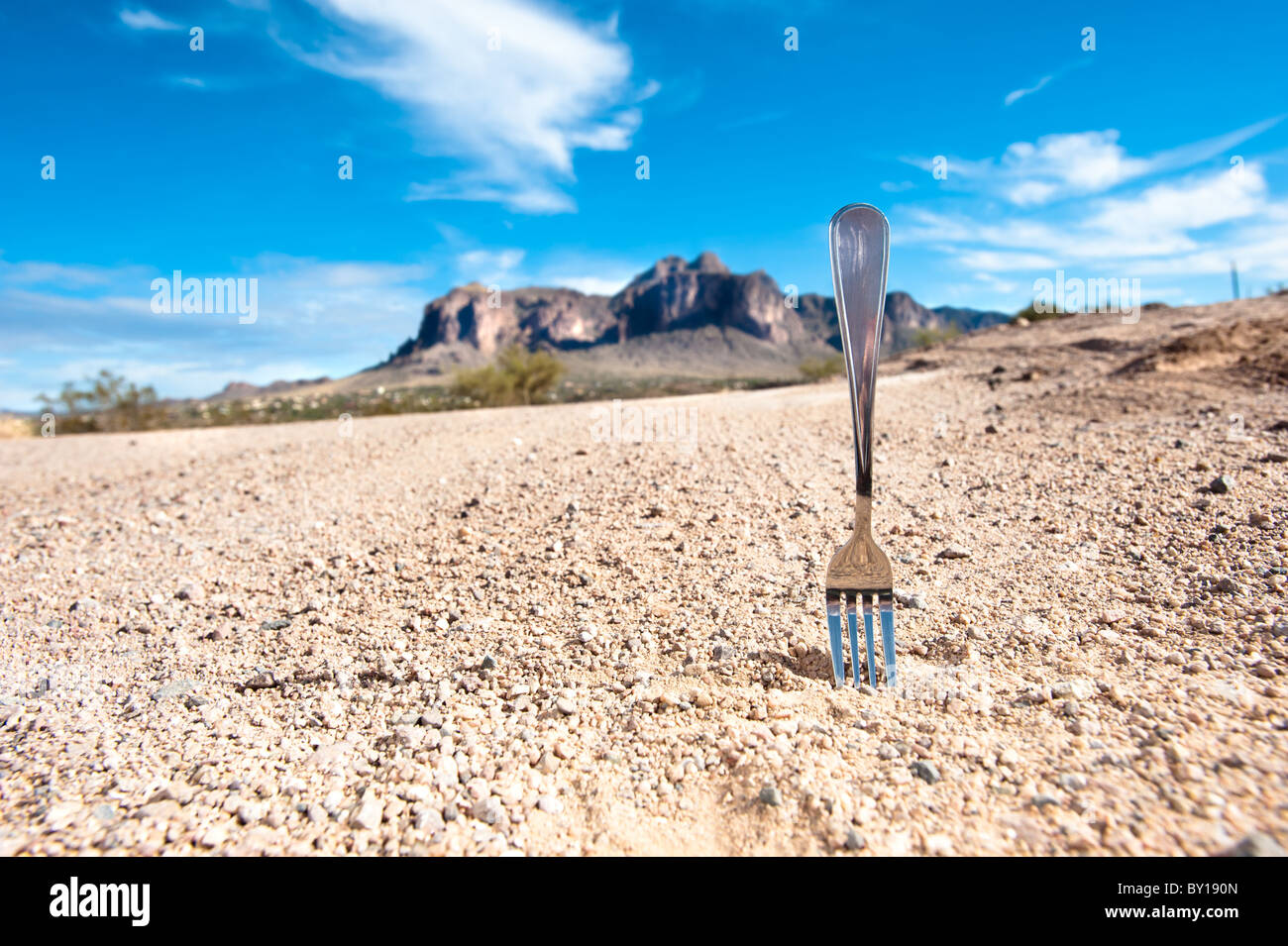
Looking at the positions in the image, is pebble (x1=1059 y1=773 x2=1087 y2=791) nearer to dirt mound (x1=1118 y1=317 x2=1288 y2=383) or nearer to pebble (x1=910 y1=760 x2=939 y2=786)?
pebble (x1=910 y1=760 x2=939 y2=786)

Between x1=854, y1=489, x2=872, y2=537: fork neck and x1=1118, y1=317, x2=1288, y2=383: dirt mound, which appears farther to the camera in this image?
x1=1118, y1=317, x2=1288, y2=383: dirt mound

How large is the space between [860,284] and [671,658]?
1608 millimetres

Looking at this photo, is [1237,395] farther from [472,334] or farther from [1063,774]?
[472,334]

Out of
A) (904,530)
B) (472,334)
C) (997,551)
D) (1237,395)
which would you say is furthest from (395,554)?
(472,334)

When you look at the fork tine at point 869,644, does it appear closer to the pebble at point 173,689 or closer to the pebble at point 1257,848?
the pebble at point 1257,848

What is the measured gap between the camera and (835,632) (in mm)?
2201

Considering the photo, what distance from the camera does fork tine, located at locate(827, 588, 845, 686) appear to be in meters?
2.18

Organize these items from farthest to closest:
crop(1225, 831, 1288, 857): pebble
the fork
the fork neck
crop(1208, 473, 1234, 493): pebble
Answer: crop(1208, 473, 1234, 493): pebble, the fork neck, the fork, crop(1225, 831, 1288, 857): pebble

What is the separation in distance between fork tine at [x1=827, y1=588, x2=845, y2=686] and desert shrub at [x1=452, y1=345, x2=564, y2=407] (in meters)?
19.4

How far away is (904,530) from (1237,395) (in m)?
4.90

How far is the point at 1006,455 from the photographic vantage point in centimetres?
504

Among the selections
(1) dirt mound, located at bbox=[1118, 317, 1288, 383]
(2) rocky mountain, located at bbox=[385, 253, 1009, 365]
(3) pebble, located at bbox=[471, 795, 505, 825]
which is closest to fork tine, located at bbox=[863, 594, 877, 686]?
(3) pebble, located at bbox=[471, 795, 505, 825]
